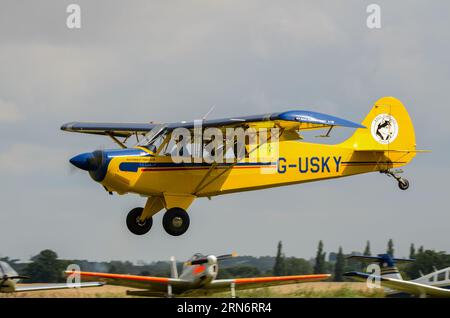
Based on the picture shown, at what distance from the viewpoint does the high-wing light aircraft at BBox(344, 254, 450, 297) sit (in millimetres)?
20781

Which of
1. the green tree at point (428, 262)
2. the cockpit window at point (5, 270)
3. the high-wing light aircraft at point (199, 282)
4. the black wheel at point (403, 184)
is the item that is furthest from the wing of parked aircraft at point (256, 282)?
the green tree at point (428, 262)

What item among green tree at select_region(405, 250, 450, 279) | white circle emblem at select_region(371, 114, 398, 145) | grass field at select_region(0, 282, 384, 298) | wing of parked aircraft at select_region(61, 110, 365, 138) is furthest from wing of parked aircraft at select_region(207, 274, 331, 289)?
green tree at select_region(405, 250, 450, 279)

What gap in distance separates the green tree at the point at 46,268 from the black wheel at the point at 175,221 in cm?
876

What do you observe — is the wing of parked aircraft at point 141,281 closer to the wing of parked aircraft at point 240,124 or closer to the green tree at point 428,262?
the wing of parked aircraft at point 240,124

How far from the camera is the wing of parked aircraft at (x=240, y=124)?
2052 cm

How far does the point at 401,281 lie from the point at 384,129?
579 cm

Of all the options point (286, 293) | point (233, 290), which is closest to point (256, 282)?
point (233, 290)

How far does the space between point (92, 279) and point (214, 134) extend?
14.5ft

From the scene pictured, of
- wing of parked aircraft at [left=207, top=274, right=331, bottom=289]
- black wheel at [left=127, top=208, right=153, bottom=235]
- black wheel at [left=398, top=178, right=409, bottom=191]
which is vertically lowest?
wing of parked aircraft at [left=207, top=274, right=331, bottom=289]

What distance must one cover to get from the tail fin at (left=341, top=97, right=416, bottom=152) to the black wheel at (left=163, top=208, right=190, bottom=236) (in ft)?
15.9

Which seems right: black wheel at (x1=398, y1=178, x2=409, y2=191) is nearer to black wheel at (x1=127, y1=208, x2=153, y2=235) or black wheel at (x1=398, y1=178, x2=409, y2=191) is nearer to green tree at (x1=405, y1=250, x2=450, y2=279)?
black wheel at (x1=127, y1=208, x2=153, y2=235)

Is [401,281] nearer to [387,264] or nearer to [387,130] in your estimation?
[387,264]

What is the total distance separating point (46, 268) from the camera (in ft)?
100
